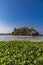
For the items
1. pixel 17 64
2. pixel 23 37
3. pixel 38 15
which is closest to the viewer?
pixel 17 64

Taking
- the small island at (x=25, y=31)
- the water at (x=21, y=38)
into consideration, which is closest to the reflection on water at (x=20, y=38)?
the water at (x=21, y=38)

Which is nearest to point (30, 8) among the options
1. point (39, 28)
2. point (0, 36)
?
point (39, 28)

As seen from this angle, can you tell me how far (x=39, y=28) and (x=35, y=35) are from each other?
293 millimetres

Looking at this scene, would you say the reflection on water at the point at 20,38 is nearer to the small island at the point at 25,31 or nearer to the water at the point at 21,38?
the water at the point at 21,38

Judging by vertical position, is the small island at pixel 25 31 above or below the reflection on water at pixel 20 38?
above

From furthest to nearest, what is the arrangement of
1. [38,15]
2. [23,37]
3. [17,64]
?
[23,37] < [38,15] < [17,64]

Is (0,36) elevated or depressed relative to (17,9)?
depressed

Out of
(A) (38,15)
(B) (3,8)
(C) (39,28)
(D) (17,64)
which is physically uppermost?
(B) (3,8)

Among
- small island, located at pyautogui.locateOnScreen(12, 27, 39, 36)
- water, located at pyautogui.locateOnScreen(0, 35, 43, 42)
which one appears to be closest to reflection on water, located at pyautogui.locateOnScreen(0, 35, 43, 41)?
water, located at pyautogui.locateOnScreen(0, 35, 43, 42)

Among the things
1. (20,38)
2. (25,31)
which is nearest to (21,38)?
(20,38)

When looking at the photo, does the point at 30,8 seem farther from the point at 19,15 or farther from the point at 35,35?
the point at 35,35

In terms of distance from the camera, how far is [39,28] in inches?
159

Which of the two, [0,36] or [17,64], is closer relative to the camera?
[17,64]

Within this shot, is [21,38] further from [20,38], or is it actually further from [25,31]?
[25,31]
